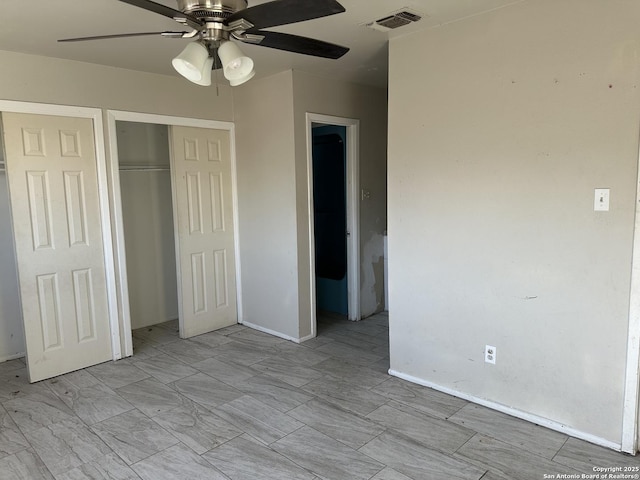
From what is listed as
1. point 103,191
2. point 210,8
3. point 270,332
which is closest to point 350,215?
point 270,332

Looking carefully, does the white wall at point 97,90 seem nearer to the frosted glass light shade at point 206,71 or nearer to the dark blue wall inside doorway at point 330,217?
the dark blue wall inside doorway at point 330,217

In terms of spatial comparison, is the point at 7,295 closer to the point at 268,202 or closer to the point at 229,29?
the point at 268,202

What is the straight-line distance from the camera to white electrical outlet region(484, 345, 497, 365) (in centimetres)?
268

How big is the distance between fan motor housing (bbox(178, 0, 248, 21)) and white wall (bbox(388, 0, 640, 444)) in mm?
1471

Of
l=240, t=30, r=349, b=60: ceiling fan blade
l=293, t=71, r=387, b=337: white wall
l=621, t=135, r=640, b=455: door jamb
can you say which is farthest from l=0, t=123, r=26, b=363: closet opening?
l=621, t=135, r=640, b=455: door jamb

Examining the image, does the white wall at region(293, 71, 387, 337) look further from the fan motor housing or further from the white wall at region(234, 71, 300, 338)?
the fan motor housing

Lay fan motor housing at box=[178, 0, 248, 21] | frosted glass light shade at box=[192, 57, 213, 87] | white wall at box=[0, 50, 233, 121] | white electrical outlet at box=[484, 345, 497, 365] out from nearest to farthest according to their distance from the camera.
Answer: fan motor housing at box=[178, 0, 248, 21], frosted glass light shade at box=[192, 57, 213, 87], white electrical outlet at box=[484, 345, 497, 365], white wall at box=[0, 50, 233, 121]

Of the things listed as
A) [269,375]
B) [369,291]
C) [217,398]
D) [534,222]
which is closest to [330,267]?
[369,291]

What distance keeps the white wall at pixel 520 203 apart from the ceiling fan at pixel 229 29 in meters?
0.93

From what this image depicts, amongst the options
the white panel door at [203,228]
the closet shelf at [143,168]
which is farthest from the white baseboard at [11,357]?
the closet shelf at [143,168]

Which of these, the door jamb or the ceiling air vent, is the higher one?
the ceiling air vent

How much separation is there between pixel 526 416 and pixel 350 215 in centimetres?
240

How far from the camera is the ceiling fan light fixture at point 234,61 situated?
73.7 inches

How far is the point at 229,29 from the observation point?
1847mm
